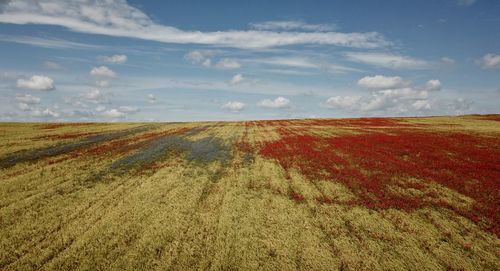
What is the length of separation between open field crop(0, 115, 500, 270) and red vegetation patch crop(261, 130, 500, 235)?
0.37 ft

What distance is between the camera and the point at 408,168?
20.8 metres

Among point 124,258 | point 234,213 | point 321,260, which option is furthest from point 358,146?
point 124,258

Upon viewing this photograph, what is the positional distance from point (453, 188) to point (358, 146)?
14948 millimetres

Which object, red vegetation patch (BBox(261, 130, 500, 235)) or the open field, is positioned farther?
red vegetation patch (BBox(261, 130, 500, 235))

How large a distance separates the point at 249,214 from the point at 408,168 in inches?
554

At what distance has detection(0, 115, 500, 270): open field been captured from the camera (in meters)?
8.91

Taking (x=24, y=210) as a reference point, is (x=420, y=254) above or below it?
below

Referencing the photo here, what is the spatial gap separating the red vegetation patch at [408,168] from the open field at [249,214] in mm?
111

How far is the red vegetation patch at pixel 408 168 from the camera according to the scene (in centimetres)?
1384

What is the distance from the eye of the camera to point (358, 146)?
31031mm

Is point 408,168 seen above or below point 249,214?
above

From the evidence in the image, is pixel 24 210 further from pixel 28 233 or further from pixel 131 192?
pixel 131 192

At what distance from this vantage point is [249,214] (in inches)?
486

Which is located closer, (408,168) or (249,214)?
(249,214)
